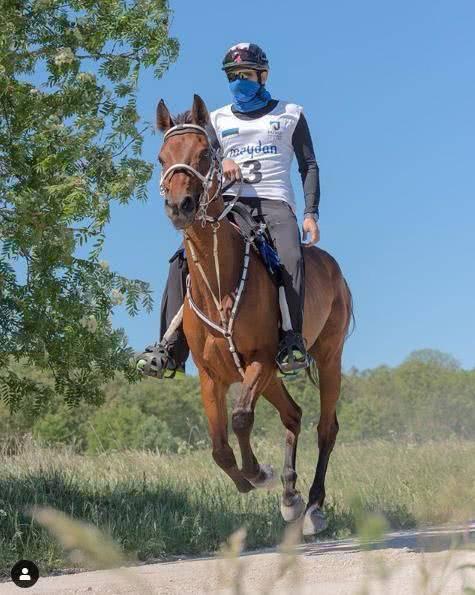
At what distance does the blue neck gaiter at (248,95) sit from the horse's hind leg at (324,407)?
2.60 meters

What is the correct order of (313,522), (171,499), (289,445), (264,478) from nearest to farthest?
1. (264,478)
2. (289,445)
3. (313,522)
4. (171,499)

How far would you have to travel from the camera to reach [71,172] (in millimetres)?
11891

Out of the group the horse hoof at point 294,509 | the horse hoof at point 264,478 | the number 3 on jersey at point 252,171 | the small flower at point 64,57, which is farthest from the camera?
the small flower at point 64,57

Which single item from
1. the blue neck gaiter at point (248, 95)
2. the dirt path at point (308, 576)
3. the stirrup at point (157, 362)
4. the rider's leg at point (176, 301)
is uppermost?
the blue neck gaiter at point (248, 95)

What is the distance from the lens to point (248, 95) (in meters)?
9.04

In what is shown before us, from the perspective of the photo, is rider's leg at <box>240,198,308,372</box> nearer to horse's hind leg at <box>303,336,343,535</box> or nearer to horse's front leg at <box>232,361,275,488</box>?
horse's front leg at <box>232,361,275,488</box>

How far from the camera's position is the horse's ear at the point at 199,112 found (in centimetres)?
786

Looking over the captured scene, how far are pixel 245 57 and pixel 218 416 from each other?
10.2 feet

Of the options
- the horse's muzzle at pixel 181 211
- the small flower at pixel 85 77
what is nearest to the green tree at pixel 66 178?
the small flower at pixel 85 77

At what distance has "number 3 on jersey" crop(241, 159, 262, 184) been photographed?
8953mm

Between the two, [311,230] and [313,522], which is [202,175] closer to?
[311,230]

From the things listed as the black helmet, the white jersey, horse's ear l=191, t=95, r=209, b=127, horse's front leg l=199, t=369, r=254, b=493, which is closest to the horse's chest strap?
horse's front leg l=199, t=369, r=254, b=493

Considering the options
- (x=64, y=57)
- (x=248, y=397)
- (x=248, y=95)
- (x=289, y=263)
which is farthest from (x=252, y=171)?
(x=64, y=57)

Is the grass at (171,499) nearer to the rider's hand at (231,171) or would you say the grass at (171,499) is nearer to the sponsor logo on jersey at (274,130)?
the rider's hand at (231,171)
